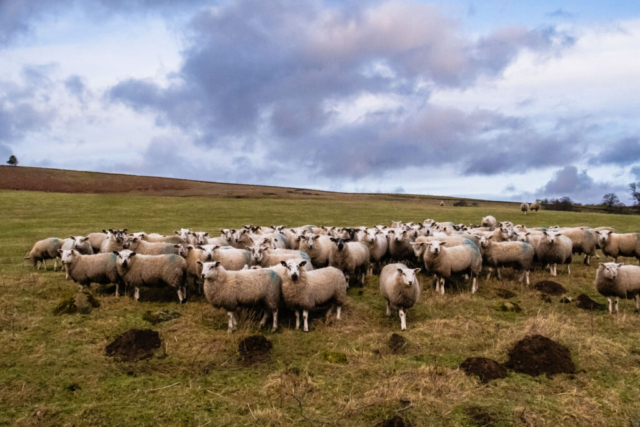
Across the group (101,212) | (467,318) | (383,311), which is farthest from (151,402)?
(101,212)

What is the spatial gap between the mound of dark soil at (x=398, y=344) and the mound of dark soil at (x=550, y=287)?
25.0ft

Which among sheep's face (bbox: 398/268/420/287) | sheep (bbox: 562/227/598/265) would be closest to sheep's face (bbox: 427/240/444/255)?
sheep's face (bbox: 398/268/420/287)

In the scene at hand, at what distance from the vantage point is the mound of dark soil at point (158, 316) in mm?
10573

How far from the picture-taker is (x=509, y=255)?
15.2 metres

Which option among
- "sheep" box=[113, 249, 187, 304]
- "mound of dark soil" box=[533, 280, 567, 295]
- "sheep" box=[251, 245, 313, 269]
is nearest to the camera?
"sheep" box=[113, 249, 187, 304]

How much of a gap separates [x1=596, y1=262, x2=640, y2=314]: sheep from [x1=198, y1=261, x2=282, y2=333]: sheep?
374 inches

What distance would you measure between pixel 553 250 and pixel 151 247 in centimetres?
1632

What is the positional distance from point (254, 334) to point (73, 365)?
378 centimetres

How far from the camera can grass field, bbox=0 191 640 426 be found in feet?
21.3

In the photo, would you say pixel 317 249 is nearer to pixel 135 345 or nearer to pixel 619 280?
pixel 135 345

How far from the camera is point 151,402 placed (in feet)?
22.4

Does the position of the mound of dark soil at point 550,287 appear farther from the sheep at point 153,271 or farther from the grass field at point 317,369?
the sheep at point 153,271

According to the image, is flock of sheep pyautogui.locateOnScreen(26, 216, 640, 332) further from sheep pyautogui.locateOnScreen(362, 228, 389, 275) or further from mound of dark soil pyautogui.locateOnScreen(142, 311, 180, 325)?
mound of dark soil pyautogui.locateOnScreen(142, 311, 180, 325)

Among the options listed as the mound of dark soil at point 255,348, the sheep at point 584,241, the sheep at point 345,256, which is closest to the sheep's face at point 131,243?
the sheep at point 345,256
